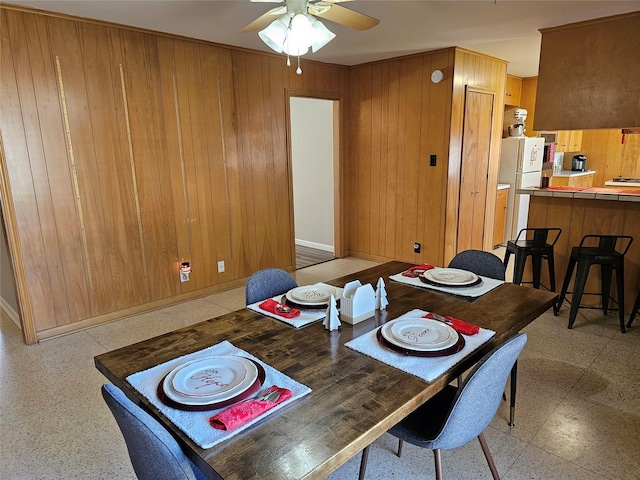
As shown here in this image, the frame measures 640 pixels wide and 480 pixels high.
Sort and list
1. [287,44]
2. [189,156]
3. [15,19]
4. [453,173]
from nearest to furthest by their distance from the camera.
Answer: [287,44] → [15,19] → [189,156] → [453,173]

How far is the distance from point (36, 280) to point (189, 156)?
160 centimetres

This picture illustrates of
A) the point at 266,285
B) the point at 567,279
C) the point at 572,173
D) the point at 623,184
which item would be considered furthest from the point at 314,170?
the point at 623,184

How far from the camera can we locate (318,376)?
1.25 meters

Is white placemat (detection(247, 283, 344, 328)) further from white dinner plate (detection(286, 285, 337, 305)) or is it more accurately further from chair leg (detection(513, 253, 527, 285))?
chair leg (detection(513, 253, 527, 285))

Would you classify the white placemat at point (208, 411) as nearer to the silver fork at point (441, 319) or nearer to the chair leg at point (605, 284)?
the silver fork at point (441, 319)

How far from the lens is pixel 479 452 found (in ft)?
6.35

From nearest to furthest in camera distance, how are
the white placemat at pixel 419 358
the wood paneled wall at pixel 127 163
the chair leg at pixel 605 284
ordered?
1. the white placemat at pixel 419 358
2. the wood paneled wall at pixel 127 163
3. the chair leg at pixel 605 284

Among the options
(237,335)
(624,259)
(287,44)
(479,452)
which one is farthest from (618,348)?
(287,44)

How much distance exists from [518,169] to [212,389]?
17.9ft

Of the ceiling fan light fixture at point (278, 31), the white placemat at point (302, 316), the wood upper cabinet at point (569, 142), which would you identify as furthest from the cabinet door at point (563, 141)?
the white placemat at point (302, 316)

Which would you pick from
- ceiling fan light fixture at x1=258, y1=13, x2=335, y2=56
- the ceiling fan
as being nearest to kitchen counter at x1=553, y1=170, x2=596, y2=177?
the ceiling fan

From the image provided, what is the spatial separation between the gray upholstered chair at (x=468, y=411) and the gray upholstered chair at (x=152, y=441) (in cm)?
79

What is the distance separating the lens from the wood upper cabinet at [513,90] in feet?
19.6

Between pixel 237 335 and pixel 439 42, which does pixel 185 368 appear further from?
pixel 439 42
